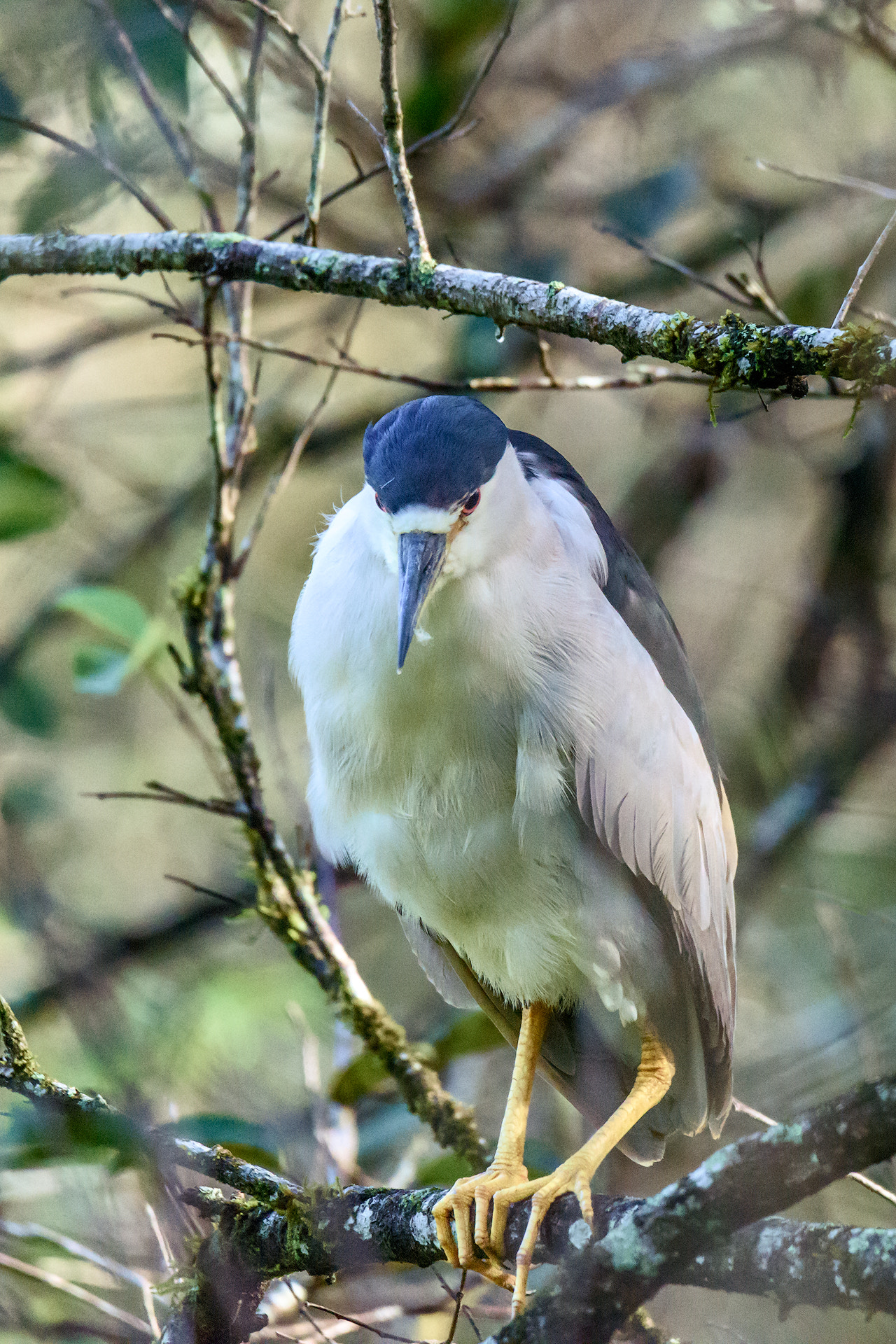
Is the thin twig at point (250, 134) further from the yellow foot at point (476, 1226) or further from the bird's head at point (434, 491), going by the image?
the yellow foot at point (476, 1226)

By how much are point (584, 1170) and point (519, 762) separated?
2.17 ft

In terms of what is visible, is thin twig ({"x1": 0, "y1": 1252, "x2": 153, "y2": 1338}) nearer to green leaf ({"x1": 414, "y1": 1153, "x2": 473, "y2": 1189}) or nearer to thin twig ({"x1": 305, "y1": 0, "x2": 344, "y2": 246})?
green leaf ({"x1": 414, "y1": 1153, "x2": 473, "y2": 1189})

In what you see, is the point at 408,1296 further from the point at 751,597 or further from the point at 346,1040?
the point at 751,597

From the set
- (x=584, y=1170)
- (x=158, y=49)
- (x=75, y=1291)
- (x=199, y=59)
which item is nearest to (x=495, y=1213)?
(x=584, y=1170)

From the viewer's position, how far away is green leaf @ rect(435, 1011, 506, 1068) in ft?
8.05

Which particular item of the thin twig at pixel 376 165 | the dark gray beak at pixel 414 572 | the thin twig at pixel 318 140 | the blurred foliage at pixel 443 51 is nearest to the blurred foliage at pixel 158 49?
the thin twig at pixel 376 165

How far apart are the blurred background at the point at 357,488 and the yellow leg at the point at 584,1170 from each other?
233mm

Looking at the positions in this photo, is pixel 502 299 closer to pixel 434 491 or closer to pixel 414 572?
pixel 434 491

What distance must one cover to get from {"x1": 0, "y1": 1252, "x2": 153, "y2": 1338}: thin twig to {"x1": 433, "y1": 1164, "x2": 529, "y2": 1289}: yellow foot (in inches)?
18.0

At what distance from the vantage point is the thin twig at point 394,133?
5.49ft

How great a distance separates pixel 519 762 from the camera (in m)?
1.90

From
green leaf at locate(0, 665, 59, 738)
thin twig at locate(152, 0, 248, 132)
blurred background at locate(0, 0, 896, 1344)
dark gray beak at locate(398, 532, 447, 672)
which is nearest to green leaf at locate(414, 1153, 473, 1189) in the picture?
blurred background at locate(0, 0, 896, 1344)

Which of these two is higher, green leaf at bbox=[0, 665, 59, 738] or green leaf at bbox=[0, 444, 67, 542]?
green leaf at bbox=[0, 444, 67, 542]

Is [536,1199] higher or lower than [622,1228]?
lower
